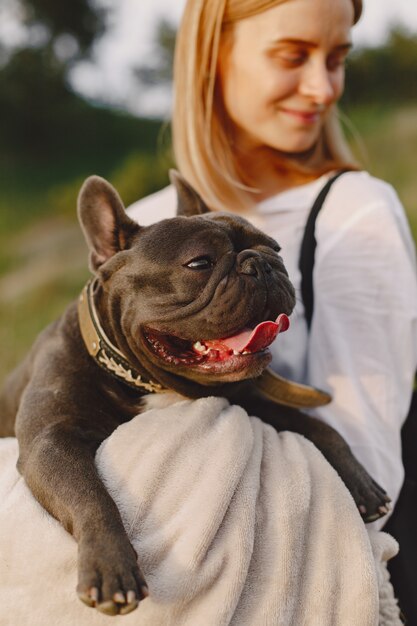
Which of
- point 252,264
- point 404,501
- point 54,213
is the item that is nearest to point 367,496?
point 404,501

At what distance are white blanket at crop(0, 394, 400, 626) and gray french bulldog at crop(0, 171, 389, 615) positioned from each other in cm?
8

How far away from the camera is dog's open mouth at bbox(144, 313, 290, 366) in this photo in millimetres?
1975

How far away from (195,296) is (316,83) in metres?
1.21

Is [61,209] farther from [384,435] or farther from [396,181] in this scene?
[384,435]

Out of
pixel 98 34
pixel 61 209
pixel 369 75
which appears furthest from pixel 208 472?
pixel 98 34

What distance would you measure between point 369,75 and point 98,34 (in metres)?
5.26

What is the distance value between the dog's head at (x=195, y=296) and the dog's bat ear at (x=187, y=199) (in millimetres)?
362

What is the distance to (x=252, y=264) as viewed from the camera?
202 cm

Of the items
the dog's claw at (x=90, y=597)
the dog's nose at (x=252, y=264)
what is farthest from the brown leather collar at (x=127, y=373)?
the dog's claw at (x=90, y=597)

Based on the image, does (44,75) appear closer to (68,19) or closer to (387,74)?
(68,19)

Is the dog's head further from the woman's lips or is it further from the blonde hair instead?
the woman's lips

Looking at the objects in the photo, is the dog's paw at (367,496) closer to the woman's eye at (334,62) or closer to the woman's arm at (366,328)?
the woman's arm at (366,328)

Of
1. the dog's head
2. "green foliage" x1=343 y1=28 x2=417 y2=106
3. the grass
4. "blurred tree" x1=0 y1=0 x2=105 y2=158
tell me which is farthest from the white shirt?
"blurred tree" x1=0 y1=0 x2=105 y2=158

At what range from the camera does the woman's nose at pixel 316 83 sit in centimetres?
278
